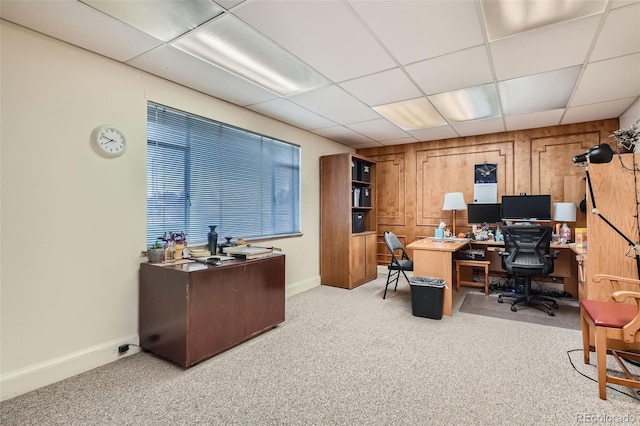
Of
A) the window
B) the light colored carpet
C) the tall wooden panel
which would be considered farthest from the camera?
the window

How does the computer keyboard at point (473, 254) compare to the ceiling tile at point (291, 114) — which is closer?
the ceiling tile at point (291, 114)

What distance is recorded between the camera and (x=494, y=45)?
2.42 meters

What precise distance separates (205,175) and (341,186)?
2293mm

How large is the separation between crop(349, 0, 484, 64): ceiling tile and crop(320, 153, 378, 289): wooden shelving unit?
254cm

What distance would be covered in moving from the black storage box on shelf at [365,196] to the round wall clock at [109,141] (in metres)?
3.84

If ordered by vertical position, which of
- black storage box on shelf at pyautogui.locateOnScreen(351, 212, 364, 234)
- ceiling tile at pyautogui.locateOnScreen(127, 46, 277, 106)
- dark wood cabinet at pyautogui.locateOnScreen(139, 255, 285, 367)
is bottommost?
dark wood cabinet at pyautogui.locateOnScreen(139, 255, 285, 367)

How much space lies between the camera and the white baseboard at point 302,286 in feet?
14.7

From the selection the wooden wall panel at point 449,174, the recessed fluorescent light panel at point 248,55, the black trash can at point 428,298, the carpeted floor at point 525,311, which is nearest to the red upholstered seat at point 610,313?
the carpeted floor at point 525,311

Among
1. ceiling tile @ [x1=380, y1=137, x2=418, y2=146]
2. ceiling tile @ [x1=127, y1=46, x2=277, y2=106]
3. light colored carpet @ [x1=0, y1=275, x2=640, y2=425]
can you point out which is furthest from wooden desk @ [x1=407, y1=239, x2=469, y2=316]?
ceiling tile @ [x1=127, y1=46, x2=277, y2=106]

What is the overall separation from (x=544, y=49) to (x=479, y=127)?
7.82 feet

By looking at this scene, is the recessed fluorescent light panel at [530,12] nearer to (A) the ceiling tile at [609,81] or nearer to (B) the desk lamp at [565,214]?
(A) the ceiling tile at [609,81]

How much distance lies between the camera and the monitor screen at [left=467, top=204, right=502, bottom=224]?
4.90 m

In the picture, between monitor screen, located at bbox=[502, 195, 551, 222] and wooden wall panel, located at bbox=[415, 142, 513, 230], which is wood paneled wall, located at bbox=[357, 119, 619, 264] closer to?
wooden wall panel, located at bbox=[415, 142, 513, 230]

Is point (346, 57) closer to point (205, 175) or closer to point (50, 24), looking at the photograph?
point (205, 175)
